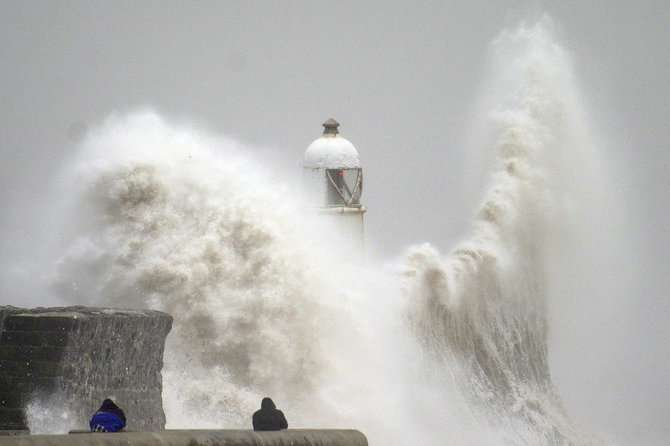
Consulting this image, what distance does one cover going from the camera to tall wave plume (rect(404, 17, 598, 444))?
1194 inches

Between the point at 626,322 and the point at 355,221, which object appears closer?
the point at 355,221

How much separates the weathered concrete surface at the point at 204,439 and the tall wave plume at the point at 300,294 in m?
8.94

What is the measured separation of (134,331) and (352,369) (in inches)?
383

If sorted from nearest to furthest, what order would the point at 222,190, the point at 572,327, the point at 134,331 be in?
the point at 134,331
the point at 222,190
the point at 572,327

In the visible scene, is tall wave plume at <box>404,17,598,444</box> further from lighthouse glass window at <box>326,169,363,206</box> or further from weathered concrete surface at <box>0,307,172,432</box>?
weathered concrete surface at <box>0,307,172,432</box>

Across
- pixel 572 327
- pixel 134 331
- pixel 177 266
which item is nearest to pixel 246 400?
pixel 177 266

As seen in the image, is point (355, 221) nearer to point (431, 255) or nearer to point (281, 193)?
point (431, 255)

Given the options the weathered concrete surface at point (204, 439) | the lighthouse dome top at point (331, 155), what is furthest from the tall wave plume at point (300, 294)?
the weathered concrete surface at point (204, 439)

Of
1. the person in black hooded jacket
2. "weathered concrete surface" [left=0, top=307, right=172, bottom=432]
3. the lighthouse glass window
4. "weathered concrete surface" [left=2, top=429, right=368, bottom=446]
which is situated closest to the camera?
"weathered concrete surface" [left=2, top=429, right=368, bottom=446]

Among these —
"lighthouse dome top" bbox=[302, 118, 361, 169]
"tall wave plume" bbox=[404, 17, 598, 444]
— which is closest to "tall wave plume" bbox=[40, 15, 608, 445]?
"tall wave plume" bbox=[404, 17, 598, 444]

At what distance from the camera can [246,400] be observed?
77.6 ft

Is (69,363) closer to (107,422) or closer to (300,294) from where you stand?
(107,422)

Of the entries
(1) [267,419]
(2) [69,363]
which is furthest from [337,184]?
(1) [267,419]

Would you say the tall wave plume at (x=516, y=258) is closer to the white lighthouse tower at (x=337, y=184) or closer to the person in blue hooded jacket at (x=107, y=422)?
the white lighthouse tower at (x=337, y=184)
